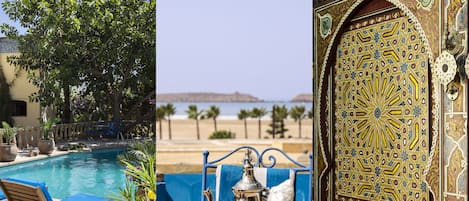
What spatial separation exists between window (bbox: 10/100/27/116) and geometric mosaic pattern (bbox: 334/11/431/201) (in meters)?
2.89

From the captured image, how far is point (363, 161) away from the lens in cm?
265

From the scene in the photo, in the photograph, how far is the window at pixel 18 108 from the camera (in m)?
4.71

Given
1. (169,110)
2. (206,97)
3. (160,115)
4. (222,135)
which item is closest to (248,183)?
(169,110)

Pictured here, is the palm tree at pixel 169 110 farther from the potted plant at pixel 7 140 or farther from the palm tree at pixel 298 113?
the potted plant at pixel 7 140

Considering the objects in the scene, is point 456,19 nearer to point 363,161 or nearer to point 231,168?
point 363,161

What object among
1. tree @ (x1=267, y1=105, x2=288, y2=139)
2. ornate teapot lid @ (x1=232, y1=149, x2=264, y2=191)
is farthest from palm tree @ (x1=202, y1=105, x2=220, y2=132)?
ornate teapot lid @ (x1=232, y1=149, x2=264, y2=191)

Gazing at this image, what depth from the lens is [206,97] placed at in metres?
14.2

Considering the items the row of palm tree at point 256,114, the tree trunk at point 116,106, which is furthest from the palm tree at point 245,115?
the tree trunk at point 116,106

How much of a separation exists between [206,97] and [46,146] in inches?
369

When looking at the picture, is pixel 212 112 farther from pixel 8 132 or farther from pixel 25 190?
pixel 25 190

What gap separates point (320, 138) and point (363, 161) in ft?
0.94

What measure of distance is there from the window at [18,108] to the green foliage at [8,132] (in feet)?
0.36

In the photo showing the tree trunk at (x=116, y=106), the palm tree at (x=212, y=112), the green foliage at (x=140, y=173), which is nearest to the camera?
the green foliage at (x=140, y=173)

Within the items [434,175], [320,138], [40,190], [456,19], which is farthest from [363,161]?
[40,190]
